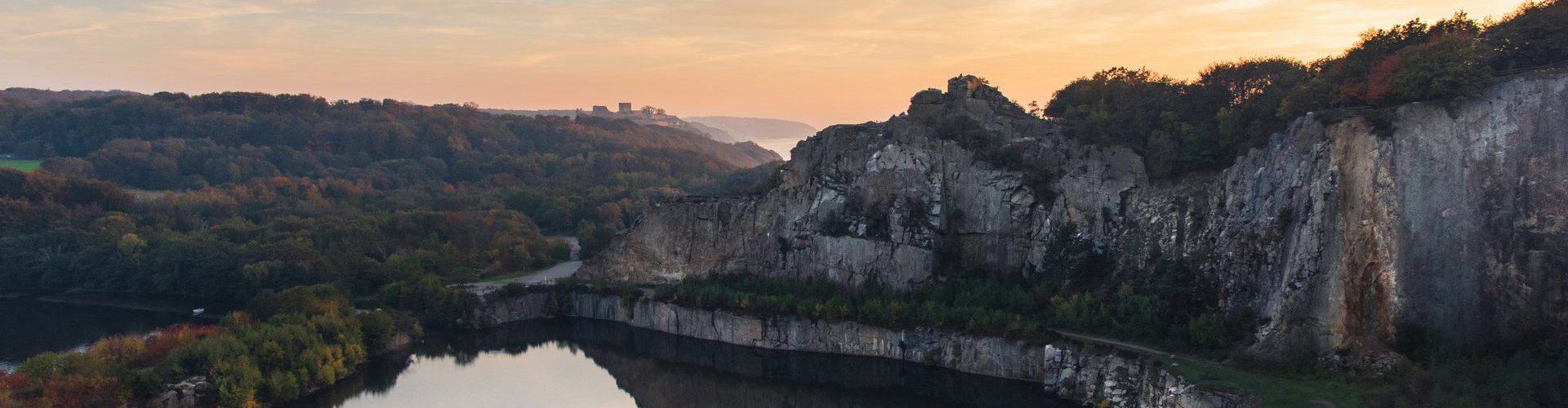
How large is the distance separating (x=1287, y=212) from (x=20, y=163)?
91.4 metres

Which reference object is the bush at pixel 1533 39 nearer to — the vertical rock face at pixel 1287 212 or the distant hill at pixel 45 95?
the vertical rock face at pixel 1287 212

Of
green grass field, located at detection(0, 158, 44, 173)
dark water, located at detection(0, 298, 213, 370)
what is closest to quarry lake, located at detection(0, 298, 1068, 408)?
dark water, located at detection(0, 298, 213, 370)

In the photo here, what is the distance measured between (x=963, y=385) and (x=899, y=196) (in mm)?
9577

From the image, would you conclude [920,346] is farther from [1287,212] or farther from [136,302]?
[136,302]

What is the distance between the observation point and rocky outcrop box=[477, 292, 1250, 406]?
1120 inches

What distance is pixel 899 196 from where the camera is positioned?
40812 millimetres

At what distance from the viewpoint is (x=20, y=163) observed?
8269 centimetres

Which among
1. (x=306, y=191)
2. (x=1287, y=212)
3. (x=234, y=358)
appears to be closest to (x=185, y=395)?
(x=234, y=358)

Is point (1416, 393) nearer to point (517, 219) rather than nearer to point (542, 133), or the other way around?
point (517, 219)

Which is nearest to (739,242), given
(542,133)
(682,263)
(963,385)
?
(682,263)

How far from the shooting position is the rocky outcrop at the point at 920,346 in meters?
28.5

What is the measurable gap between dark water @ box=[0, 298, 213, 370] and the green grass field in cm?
3407

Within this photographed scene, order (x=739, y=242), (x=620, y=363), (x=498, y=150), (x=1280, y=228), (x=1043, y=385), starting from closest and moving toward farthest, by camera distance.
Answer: (x=1280, y=228), (x=1043, y=385), (x=620, y=363), (x=739, y=242), (x=498, y=150)

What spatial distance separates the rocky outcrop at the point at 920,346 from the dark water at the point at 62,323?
14522 millimetres
